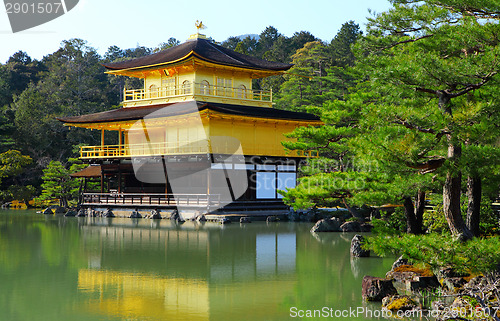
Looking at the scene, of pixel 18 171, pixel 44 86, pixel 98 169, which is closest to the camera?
pixel 98 169

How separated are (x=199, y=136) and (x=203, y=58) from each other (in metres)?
3.88

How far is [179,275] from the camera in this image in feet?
38.5

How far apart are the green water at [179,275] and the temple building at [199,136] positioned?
7104 mm

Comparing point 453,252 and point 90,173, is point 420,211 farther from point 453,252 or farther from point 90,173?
point 90,173

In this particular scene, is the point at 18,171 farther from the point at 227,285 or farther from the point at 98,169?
the point at 227,285

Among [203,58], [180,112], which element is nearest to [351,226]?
[180,112]

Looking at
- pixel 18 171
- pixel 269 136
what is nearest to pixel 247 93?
pixel 269 136

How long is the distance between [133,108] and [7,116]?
15808mm

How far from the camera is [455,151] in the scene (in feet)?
28.8

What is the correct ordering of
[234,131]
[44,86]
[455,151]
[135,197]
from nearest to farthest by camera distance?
1. [455,151]
2. [234,131]
3. [135,197]
4. [44,86]

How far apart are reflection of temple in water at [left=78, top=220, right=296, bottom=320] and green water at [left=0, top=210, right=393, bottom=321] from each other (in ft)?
0.06

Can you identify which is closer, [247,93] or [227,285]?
[227,285]

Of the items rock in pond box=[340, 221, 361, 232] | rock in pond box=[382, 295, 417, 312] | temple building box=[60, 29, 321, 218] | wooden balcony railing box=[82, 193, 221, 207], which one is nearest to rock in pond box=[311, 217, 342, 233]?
rock in pond box=[340, 221, 361, 232]

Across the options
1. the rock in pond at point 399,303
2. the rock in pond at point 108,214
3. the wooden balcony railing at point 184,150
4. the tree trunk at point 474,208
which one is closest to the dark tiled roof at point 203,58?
the wooden balcony railing at point 184,150
